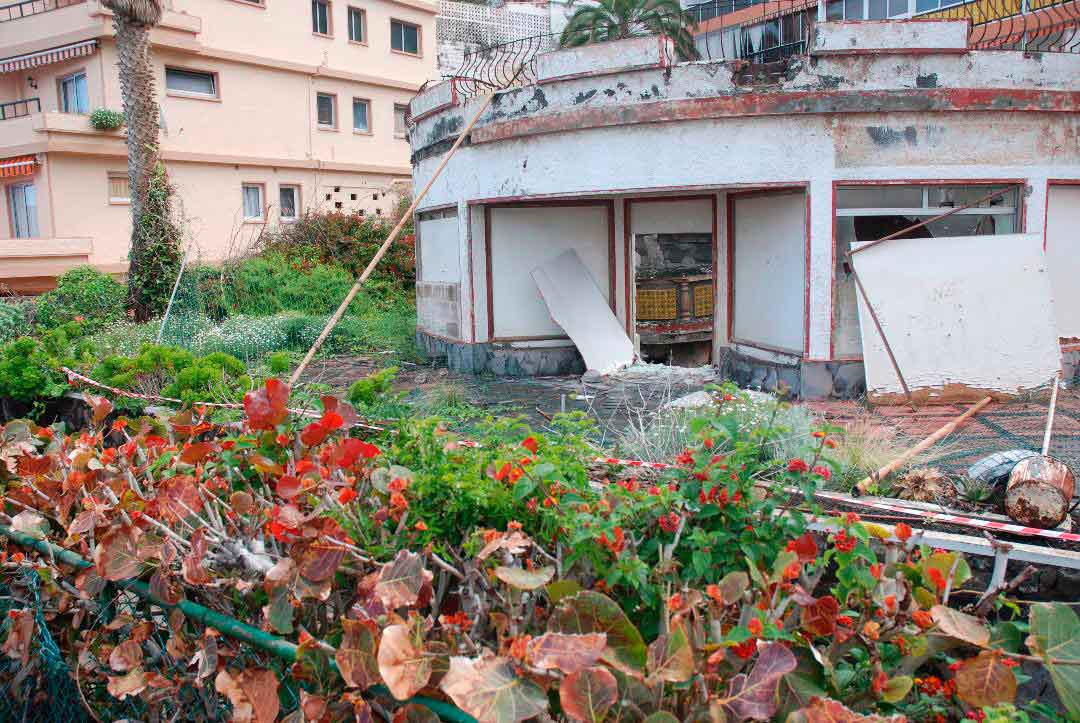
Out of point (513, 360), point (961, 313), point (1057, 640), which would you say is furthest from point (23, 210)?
point (1057, 640)

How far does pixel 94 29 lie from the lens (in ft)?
75.4

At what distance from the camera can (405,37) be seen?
3080 centimetres

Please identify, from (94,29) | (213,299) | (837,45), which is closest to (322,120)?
(94,29)

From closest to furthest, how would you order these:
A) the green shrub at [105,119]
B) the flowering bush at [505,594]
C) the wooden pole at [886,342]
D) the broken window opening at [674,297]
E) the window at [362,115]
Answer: the flowering bush at [505,594] < the wooden pole at [886,342] < the broken window opening at [674,297] < the green shrub at [105,119] < the window at [362,115]

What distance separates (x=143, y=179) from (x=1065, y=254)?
15.2m

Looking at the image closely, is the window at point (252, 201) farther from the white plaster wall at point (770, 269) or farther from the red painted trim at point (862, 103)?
the red painted trim at point (862, 103)

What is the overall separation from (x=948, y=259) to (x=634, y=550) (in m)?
7.18

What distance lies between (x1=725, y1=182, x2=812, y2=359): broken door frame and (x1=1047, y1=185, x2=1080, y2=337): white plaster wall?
8.12ft

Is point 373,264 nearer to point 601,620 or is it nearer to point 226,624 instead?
point 226,624

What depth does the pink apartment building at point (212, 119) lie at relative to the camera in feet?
76.0

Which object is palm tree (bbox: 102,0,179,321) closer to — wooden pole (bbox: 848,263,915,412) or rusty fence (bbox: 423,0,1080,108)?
rusty fence (bbox: 423,0,1080,108)

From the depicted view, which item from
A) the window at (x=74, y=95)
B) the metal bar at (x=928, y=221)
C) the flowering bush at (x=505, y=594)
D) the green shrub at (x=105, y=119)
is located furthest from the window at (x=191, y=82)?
the flowering bush at (x=505, y=594)

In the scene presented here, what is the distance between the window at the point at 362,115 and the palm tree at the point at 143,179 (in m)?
12.0

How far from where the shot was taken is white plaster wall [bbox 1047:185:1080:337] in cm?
938
